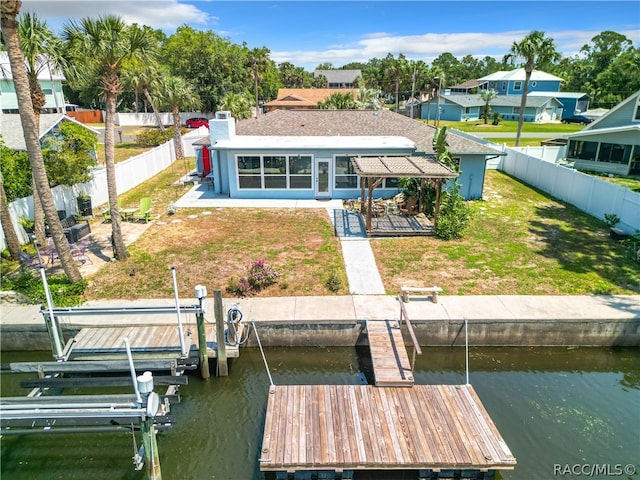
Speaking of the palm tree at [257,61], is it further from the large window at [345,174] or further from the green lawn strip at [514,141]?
the large window at [345,174]

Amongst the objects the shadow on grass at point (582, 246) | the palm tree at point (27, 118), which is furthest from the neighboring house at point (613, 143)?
the palm tree at point (27, 118)

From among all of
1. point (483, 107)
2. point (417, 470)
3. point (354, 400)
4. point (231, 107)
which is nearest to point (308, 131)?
point (231, 107)

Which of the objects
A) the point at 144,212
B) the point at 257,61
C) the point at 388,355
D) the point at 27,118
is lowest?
the point at 388,355

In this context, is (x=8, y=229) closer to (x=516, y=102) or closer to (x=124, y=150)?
(x=124, y=150)

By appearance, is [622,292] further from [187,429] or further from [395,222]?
[187,429]

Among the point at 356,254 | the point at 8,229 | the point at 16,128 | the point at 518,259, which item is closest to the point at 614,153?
the point at 518,259
